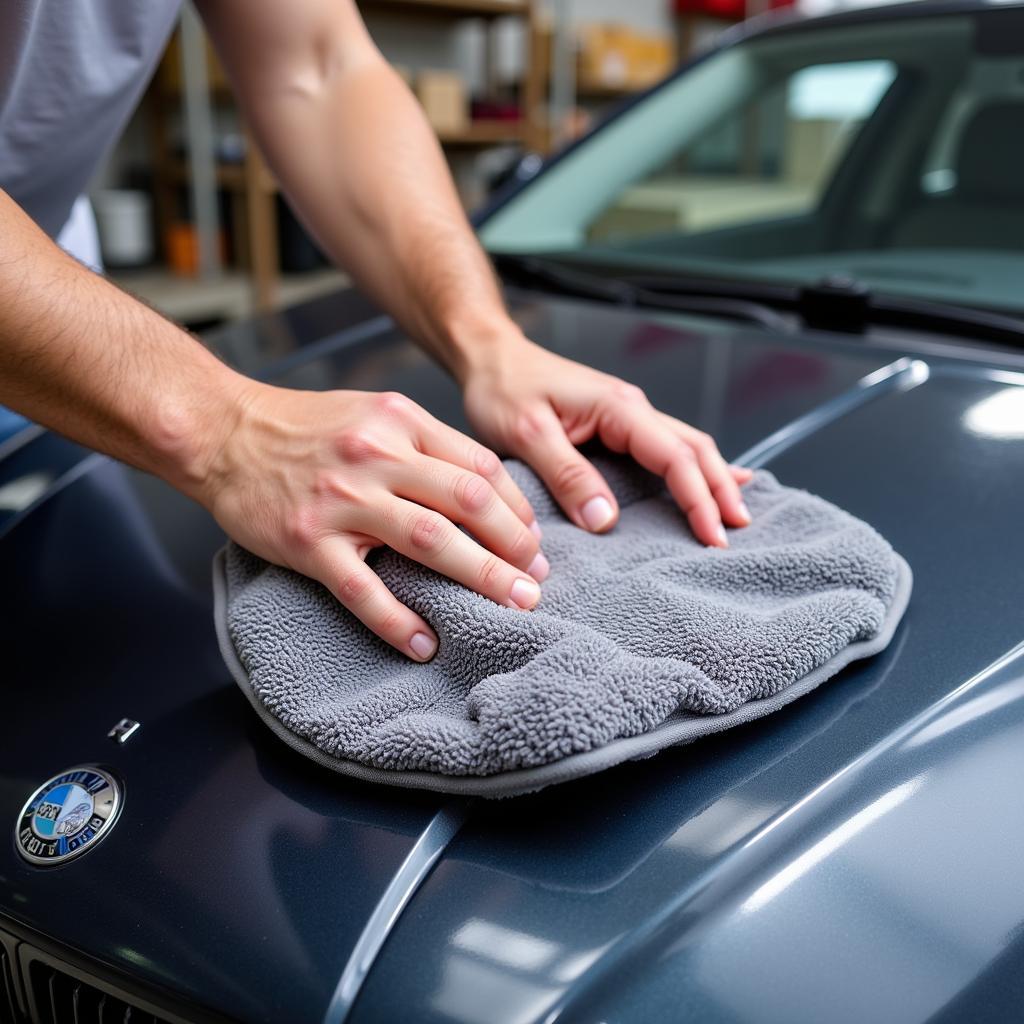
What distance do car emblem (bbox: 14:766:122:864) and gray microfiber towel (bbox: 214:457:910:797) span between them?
0.32 ft

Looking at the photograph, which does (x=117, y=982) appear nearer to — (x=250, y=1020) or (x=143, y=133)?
(x=250, y=1020)

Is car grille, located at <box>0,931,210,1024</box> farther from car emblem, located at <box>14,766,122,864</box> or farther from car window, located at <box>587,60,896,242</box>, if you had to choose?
car window, located at <box>587,60,896,242</box>

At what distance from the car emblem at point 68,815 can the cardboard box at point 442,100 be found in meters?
3.57

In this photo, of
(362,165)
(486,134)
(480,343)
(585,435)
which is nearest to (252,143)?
(486,134)

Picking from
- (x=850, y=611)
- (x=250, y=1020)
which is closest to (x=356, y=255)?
(x=850, y=611)

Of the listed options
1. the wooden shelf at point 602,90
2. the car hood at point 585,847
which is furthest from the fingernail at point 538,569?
the wooden shelf at point 602,90

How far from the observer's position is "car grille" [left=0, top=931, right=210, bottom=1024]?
0.53m

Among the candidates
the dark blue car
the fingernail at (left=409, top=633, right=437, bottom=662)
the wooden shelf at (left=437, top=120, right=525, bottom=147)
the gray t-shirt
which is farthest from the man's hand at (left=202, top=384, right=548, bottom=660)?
the wooden shelf at (left=437, top=120, right=525, bottom=147)

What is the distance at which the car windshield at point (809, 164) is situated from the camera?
1.32 m

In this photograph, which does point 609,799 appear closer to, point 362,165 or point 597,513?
point 597,513

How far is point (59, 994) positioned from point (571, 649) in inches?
12.6

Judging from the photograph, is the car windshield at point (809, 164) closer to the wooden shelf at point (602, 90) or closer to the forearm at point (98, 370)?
the forearm at point (98, 370)

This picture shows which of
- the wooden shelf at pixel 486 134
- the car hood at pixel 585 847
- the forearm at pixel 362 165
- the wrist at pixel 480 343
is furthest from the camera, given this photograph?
the wooden shelf at pixel 486 134

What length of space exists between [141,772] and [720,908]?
0.34 meters
